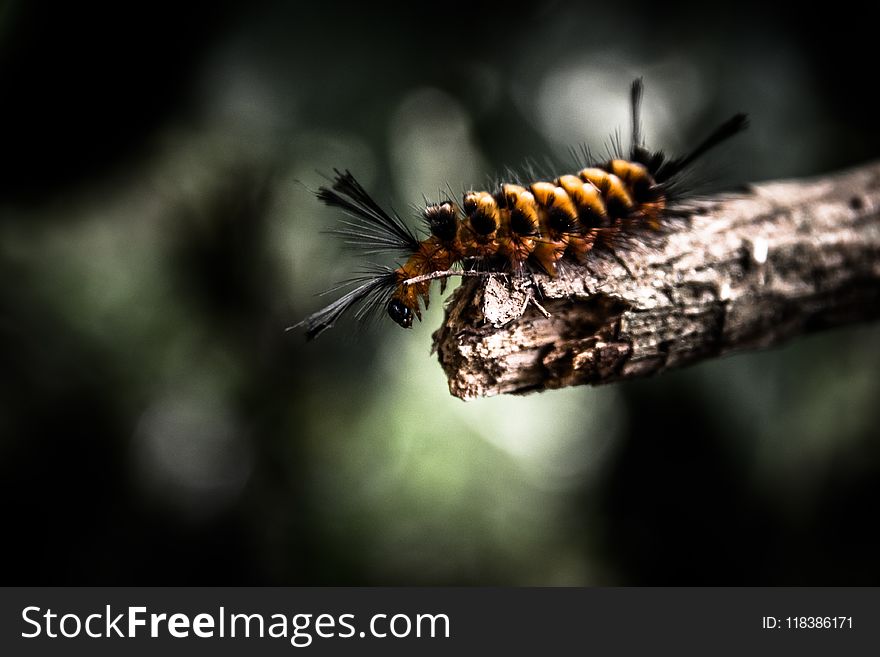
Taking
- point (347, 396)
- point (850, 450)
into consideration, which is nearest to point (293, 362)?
point (347, 396)

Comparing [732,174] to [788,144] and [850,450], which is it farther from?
[850,450]

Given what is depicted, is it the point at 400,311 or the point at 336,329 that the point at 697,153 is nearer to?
the point at 400,311

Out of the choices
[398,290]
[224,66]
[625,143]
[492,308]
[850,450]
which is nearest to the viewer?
[492,308]

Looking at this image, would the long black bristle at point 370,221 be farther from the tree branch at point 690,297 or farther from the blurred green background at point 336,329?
the blurred green background at point 336,329

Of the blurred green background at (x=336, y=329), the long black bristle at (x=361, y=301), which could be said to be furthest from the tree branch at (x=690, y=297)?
the blurred green background at (x=336, y=329)

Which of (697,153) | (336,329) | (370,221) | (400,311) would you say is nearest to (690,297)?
(697,153)

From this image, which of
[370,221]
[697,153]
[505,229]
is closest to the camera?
[505,229]
